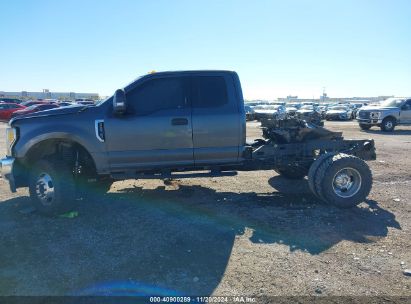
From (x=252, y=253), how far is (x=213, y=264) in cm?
56

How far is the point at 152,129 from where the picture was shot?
18.3 ft

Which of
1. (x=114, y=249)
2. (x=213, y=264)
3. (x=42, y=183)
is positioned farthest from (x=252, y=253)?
(x=42, y=183)

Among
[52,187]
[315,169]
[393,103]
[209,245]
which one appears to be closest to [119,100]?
[52,187]

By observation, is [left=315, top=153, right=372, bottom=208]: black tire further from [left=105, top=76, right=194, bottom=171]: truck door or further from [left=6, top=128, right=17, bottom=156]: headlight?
[left=6, top=128, right=17, bottom=156]: headlight

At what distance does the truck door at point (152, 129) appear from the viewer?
5551 millimetres

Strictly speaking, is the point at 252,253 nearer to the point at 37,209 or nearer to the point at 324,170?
the point at 324,170

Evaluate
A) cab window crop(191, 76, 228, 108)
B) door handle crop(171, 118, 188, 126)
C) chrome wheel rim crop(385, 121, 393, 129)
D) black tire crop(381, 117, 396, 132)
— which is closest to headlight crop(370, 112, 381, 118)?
black tire crop(381, 117, 396, 132)

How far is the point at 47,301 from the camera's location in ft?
10.6

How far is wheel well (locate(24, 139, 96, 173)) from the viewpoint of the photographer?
5652mm

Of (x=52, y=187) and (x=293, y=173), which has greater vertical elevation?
(x=52, y=187)

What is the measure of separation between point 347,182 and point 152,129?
133 inches

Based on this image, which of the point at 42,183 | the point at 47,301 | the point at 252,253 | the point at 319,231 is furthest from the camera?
the point at 42,183

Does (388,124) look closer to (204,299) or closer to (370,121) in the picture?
(370,121)

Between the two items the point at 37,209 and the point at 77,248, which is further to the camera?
the point at 37,209
